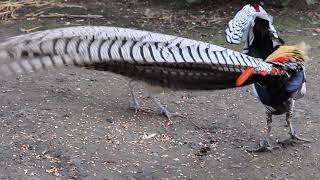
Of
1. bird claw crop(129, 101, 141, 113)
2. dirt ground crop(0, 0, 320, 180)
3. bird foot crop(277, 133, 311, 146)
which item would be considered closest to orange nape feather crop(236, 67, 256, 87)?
dirt ground crop(0, 0, 320, 180)

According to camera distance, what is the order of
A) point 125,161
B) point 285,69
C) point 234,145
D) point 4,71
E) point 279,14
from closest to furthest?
point 4,71 < point 285,69 < point 125,161 < point 234,145 < point 279,14

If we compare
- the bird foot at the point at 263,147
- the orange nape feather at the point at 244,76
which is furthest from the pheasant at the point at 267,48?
the orange nape feather at the point at 244,76

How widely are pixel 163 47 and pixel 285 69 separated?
3.71ft

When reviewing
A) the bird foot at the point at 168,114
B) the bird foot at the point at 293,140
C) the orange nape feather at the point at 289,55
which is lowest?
the bird foot at the point at 293,140

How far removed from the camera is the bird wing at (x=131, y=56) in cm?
291

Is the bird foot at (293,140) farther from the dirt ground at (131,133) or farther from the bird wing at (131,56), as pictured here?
the bird wing at (131,56)

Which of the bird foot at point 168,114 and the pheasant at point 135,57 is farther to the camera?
the bird foot at point 168,114

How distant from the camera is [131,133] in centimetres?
475

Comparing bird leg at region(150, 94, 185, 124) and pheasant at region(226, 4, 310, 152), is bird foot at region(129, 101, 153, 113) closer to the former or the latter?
bird leg at region(150, 94, 185, 124)

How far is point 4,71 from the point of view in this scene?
2.88 meters

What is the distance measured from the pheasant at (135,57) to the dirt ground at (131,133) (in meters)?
0.45

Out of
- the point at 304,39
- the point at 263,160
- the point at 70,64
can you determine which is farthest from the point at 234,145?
the point at 304,39

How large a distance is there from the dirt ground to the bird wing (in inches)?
17.8

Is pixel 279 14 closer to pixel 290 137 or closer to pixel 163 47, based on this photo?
pixel 290 137
